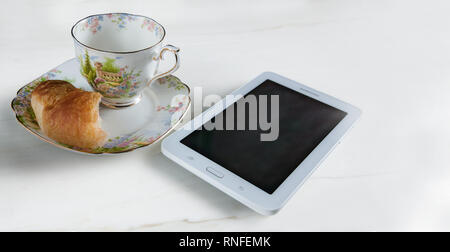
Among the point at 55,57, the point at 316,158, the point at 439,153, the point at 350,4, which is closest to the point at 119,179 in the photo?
the point at 316,158

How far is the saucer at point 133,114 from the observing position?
19.7 inches

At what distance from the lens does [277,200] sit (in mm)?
427

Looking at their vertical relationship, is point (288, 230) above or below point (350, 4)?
below

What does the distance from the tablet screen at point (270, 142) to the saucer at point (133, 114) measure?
0.06 meters

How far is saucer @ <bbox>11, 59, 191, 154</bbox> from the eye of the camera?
500 mm

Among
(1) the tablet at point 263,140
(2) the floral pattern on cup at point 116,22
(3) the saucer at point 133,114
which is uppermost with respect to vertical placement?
(2) the floral pattern on cup at point 116,22

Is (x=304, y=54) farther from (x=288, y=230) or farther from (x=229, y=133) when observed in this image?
(x=288, y=230)

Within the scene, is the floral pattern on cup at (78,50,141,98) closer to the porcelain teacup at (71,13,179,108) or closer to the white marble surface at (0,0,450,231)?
the porcelain teacup at (71,13,179,108)

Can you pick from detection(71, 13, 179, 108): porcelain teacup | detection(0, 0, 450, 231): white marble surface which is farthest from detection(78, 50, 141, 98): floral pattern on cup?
detection(0, 0, 450, 231): white marble surface

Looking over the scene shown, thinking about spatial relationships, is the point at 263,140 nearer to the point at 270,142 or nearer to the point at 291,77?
the point at 270,142

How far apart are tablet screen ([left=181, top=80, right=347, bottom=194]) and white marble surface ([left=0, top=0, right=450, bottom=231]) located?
1.6 inches

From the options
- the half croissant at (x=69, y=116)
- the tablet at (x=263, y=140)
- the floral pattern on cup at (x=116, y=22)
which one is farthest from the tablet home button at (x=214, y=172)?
the floral pattern on cup at (x=116, y=22)

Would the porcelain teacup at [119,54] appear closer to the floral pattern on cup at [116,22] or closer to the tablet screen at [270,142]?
the floral pattern on cup at [116,22]
